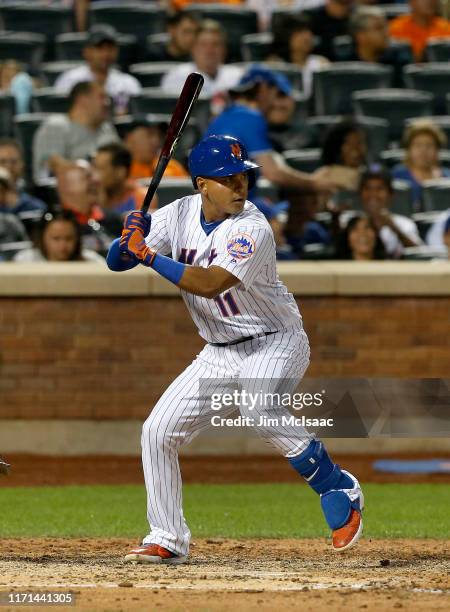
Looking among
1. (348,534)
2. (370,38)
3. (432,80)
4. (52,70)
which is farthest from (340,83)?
(348,534)

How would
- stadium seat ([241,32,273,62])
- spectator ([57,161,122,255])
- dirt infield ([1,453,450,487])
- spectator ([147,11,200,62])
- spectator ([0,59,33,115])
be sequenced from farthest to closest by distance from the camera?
stadium seat ([241,32,273,62]) → spectator ([147,11,200,62]) → spectator ([0,59,33,115]) → spectator ([57,161,122,255]) → dirt infield ([1,453,450,487])

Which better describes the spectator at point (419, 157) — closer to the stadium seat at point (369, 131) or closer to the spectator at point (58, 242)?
the stadium seat at point (369, 131)

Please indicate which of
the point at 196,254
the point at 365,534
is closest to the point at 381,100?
the point at 365,534

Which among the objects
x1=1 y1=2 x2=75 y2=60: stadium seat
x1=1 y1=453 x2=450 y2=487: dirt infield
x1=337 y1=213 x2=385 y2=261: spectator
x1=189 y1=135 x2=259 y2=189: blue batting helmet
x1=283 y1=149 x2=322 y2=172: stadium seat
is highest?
x1=189 y1=135 x2=259 y2=189: blue batting helmet

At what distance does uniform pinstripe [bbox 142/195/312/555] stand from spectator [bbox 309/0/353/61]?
26.2 ft

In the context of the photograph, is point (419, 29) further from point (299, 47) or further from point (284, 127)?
point (284, 127)

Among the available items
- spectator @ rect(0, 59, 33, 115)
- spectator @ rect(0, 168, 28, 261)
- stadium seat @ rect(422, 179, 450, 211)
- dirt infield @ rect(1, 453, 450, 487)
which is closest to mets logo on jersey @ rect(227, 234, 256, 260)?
dirt infield @ rect(1, 453, 450, 487)

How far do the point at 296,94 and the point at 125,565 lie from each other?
754cm

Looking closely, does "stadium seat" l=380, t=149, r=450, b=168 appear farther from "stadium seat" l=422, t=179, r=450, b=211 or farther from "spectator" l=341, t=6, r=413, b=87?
"spectator" l=341, t=6, r=413, b=87

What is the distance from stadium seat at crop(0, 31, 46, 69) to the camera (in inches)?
520

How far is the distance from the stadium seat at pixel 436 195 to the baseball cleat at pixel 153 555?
6.35m

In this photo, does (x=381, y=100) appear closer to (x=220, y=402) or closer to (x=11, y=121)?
(x=11, y=121)

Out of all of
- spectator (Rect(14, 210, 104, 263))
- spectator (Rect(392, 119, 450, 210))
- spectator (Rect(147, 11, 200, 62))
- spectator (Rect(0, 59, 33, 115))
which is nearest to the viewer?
spectator (Rect(14, 210, 104, 263))

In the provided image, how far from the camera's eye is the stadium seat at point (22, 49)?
→ 1322cm
